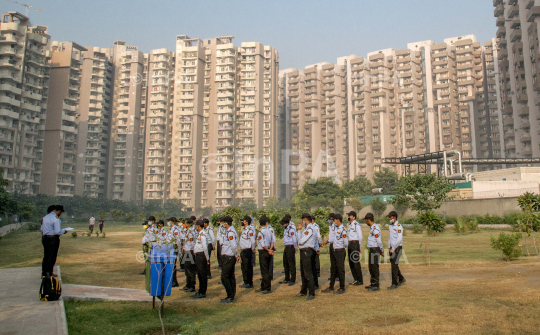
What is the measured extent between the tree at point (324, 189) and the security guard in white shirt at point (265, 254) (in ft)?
227

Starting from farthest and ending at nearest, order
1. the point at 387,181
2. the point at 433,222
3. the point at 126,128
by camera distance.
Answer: the point at 126,128
the point at 387,181
the point at 433,222

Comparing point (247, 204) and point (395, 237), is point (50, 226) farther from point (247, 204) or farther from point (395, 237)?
point (247, 204)

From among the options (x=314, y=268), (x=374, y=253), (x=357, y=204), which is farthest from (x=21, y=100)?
(x=374, y=253)

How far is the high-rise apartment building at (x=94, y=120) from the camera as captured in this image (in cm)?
9831

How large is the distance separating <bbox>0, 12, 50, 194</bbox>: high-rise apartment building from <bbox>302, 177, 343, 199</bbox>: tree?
5350 centimetres

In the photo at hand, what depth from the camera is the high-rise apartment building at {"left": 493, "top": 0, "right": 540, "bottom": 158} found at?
64625 mm

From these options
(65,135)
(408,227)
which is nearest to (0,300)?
(408,227)

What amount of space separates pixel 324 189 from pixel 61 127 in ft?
193

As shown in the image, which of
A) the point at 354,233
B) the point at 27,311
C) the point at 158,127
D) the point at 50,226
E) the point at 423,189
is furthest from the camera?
the point at 158,127

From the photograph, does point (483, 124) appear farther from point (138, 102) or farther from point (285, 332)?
point (285, 332)

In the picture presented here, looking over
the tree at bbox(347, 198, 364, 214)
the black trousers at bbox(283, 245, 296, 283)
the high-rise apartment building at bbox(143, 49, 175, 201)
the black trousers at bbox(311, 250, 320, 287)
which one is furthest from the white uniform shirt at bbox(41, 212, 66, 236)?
the high-rise apartment building at bbox(143, 49, 175, 201)

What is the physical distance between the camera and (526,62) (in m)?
67.6

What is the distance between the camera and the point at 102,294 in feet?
31.6

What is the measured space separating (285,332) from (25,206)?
51158 mm
